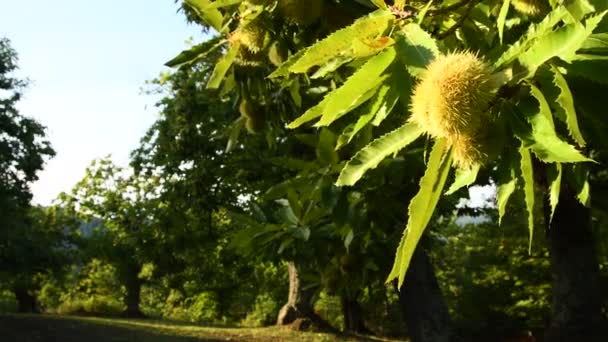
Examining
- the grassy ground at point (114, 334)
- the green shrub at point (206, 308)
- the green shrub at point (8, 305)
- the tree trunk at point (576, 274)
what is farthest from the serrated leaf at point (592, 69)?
the green shrub at point (206, 308)

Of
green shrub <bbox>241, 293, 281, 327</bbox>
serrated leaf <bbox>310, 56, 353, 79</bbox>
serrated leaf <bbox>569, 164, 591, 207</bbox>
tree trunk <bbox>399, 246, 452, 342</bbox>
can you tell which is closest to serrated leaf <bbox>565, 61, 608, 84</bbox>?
serrated leaf <bbox>569, 164, 591, 207</bbox>

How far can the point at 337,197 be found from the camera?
2.47 meters

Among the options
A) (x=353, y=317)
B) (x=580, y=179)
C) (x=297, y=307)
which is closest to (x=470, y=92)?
(x=580, y=179)

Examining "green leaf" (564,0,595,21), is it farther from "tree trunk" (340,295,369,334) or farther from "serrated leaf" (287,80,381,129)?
"tree trunk" (340,295,369,334)

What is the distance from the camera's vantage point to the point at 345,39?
42.9 inches

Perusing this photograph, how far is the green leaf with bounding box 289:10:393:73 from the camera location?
1.08 metres

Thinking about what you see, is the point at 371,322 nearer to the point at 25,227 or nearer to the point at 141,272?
the point at 25,227

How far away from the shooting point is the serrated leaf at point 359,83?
107cm

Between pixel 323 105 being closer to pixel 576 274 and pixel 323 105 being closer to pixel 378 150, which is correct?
pixel 378 150

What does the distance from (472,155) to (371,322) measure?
16.9m

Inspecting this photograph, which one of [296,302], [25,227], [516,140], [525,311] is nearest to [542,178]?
[516,140]

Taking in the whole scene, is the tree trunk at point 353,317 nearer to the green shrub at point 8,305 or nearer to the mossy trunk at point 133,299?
the mossy trunk at point 133,299

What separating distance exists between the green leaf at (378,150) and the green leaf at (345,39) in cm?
15

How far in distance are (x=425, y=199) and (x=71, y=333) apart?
10.8 m
